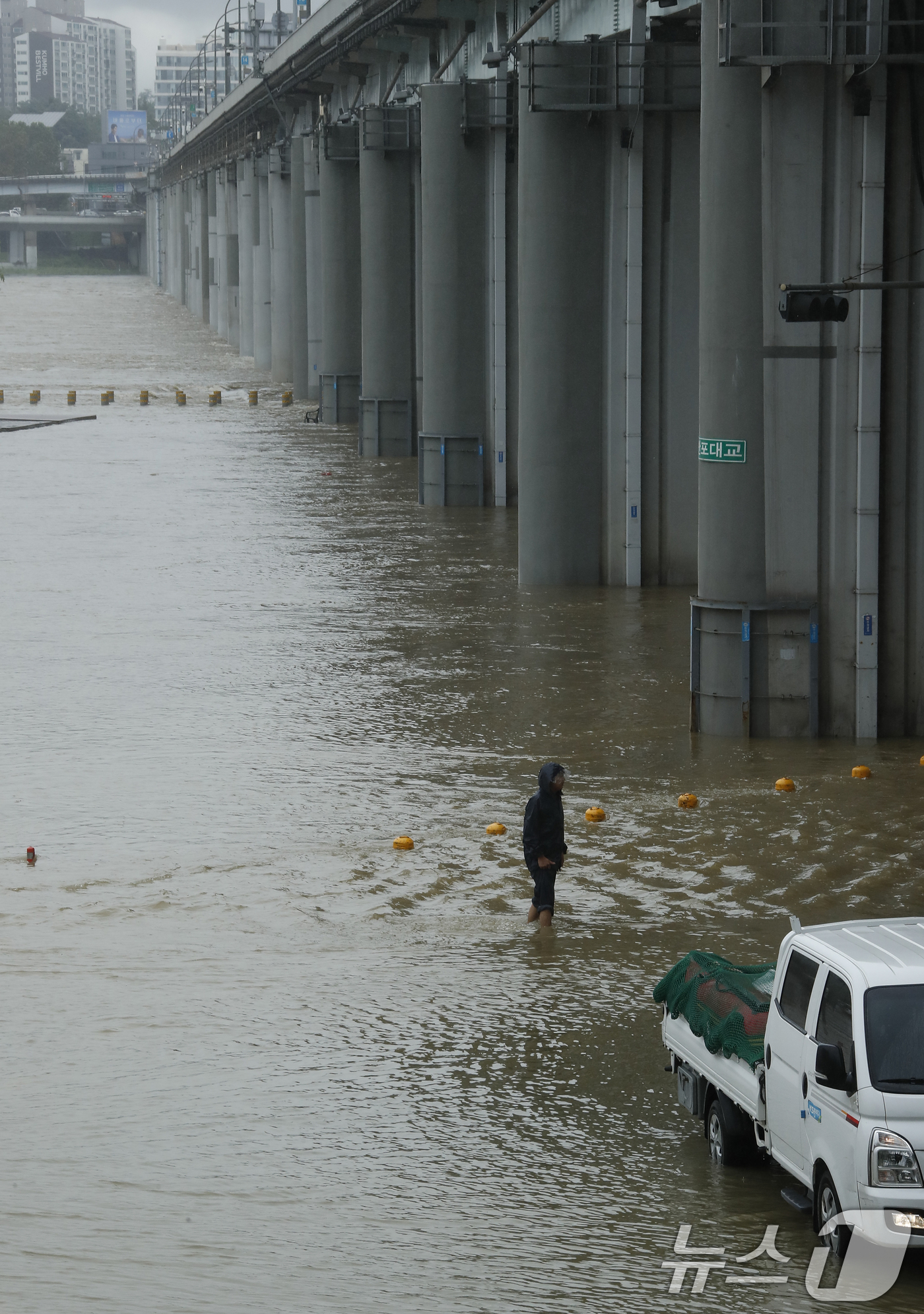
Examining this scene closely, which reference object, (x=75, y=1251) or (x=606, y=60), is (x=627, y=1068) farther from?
A: (x=606, y=60)

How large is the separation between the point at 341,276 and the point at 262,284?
2904cm

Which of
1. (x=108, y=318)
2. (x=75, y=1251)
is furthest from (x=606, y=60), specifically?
(x=108, y=318)

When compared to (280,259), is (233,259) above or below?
above

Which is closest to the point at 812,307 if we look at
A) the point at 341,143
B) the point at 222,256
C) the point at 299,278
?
the point at 341,143

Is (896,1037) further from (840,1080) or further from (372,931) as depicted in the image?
(372,931)

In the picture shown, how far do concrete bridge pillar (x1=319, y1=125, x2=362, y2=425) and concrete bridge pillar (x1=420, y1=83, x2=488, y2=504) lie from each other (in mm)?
16956

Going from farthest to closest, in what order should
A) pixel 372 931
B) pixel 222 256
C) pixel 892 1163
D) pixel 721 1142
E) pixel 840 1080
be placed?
pixel 222 256 → pixel 372 931 → pixel 721 1142 → pixel 840 1080 → pixel 892 1163

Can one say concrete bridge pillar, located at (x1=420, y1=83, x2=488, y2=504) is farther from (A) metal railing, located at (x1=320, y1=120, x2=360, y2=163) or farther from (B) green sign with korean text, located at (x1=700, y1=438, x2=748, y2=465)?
(B) green sign with korean text, located at (x1=700, y1=438, x2=748, y2=465)

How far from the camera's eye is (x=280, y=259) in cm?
7706

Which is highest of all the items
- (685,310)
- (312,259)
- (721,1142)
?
(312,259)

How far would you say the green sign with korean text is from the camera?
19.3 meters

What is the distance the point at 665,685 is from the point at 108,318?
11095 cm

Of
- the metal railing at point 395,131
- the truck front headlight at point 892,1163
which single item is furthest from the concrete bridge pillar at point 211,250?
the truck front headlight at point 892,1163

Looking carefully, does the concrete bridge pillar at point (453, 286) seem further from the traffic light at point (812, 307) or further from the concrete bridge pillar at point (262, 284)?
the concrete bridge pillar at point (262, 284)
